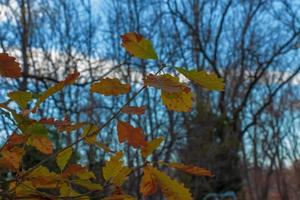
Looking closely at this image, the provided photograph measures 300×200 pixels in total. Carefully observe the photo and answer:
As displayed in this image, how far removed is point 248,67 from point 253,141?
4.75 meters

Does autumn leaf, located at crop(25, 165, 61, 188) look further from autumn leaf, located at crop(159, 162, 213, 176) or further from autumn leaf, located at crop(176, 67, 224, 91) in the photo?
autumn leaf, located at crop(176, 67, 224, 91)

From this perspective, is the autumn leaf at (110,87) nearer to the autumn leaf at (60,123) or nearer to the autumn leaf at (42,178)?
the autumn leaf at (60,123)

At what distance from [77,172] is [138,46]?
0.29 meters

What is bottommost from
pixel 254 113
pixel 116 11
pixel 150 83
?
pixel 150 83

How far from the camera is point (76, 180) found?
1.01 m

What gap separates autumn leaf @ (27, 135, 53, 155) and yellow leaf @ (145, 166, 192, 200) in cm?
22

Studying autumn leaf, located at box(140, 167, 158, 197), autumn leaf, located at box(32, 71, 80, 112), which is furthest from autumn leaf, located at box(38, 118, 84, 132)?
autumn leaf, located at box(140, 167, 158, 197)

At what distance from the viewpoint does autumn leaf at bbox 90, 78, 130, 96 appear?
2.97 feet

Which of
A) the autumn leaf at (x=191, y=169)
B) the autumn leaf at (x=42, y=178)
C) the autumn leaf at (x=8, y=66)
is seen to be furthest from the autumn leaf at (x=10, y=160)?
the autumn leaf at (x=191, y=169)

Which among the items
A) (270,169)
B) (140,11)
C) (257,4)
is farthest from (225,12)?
(270,169)

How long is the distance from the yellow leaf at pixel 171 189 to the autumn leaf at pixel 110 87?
15cm

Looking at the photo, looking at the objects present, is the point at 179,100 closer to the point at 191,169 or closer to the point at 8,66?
the point at 191,169

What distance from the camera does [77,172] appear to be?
40.3 inches

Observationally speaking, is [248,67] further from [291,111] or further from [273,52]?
[291,111]
